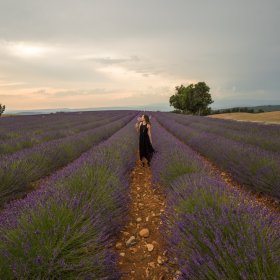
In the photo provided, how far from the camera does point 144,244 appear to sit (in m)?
2.84

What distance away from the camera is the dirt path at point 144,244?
2.32 metres

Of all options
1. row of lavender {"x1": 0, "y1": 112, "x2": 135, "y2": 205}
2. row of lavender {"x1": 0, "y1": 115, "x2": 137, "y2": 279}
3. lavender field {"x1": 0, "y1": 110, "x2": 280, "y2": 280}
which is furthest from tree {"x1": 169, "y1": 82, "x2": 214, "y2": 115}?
row of lavender {"x1": 0, "y1": 115, "x2": 137, "y2": 279}

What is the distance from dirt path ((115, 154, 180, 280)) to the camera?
2321 millimetres

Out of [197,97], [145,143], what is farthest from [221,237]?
[197,97]

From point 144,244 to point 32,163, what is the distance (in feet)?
10.3

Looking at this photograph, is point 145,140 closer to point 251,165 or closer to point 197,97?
point 251,165

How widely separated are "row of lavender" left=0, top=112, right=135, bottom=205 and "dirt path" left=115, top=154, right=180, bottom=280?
177 centimetres

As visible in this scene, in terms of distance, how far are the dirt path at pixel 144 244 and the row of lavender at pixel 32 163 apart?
1.77 metres

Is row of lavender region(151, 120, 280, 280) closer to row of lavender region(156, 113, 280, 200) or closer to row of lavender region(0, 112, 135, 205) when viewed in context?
row of lavender region(156, 113, 280, 200)

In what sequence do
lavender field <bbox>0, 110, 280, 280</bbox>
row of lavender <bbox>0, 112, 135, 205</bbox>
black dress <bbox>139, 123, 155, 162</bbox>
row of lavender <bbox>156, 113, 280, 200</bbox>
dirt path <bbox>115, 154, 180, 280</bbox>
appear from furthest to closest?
black dress <bbox>139, 123, 155, 162</bbox>, row of lavender <bbox>156, 113, 280, 200</bbox>, row of lavender <bbox>0, 112, 135, 205</bbox>, dirt path <bbox>115, 154, 180, 280</bbox>, lavender field <bbox>0, 110, 280, 280</bbox>

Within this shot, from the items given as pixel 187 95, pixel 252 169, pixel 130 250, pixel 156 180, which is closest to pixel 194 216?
pixel 130 250

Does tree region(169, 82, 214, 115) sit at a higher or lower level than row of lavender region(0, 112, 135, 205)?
higher

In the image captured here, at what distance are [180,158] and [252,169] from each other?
49.8 inches

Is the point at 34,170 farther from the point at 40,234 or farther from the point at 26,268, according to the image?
the point at 26,268
